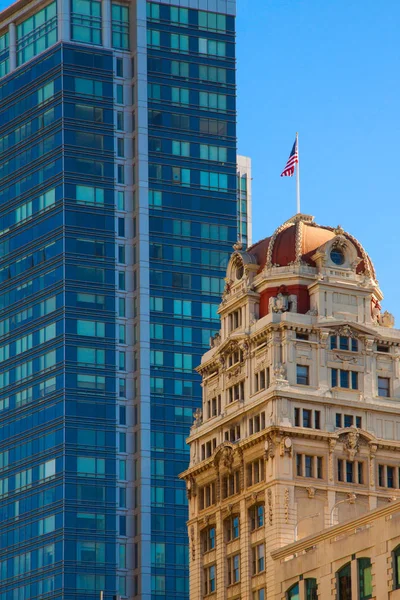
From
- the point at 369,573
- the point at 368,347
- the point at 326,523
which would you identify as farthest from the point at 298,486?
the point at 369,573

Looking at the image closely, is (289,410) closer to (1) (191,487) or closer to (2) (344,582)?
(1) (191,487)

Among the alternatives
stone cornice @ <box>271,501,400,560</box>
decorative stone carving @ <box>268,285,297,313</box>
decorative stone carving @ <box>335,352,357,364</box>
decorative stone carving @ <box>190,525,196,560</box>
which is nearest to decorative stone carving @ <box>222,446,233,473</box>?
decorative stone carving @ <box>190,525,196,560</box>

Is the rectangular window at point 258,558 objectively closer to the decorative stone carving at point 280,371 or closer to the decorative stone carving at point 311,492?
the decorative stone carving at point 311,492

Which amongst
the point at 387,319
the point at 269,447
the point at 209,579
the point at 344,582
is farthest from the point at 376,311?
the point at 344,582

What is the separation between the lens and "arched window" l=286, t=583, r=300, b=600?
145 metres

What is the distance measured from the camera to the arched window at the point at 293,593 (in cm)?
14538

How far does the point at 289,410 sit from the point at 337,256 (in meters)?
17.4

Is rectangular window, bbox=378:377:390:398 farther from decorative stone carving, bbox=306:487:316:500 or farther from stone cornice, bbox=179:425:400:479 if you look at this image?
decorative stone carving, bbox=306:487:316:500

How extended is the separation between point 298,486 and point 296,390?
8966 mm

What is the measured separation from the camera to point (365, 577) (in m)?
135

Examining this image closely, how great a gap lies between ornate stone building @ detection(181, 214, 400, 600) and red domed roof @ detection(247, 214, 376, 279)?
0.13 meters

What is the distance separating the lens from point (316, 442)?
172m

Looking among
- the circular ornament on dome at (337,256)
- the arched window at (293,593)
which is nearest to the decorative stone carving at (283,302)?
the circular ornament on dome at (337,256)

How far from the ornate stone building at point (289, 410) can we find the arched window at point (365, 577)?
95.1 ft
